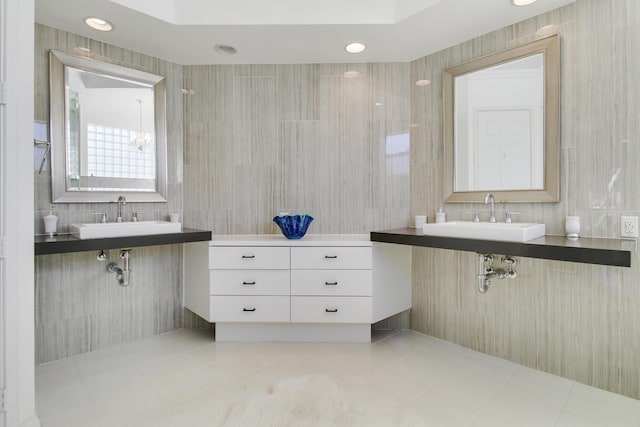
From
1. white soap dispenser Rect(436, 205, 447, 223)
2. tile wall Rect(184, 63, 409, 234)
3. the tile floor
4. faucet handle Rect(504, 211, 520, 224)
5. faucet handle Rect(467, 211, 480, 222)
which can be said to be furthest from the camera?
tile wall Rect(184, 63, 409, 234)

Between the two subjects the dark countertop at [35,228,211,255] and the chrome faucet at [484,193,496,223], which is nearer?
the dark countertop at [35,228,211,255]

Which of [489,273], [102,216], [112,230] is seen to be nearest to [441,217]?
[489,273]

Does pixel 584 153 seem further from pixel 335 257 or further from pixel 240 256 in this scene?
pixel 240 256

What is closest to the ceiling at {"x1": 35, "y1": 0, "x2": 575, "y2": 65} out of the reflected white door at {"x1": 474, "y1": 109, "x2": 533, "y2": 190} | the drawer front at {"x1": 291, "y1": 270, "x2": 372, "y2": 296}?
the reflected white door at {"x1": 474, "y1": 109, "x2": 533, "y2": 190}

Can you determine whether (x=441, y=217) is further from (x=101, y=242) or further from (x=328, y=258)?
(x=101, y=242)

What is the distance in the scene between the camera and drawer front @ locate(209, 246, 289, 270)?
2.52 m

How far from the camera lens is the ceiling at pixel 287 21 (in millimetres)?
2121

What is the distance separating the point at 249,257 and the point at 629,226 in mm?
2278

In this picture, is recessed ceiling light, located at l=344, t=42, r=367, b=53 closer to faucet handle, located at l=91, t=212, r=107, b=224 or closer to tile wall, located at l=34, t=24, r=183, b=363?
tile wall, located at l=34, t=24, r=183, b=363

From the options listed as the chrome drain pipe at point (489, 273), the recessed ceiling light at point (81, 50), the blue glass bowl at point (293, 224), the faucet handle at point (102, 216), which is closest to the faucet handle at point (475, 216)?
the chrome drain pipe at point (489, 273)

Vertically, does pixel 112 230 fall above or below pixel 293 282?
above

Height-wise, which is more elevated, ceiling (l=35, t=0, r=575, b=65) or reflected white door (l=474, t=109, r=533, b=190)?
ceiling (l=35, t=0, r=575, b=65)

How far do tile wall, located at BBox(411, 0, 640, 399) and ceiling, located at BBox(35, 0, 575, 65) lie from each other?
0.28 metres

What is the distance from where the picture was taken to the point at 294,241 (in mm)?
2551
